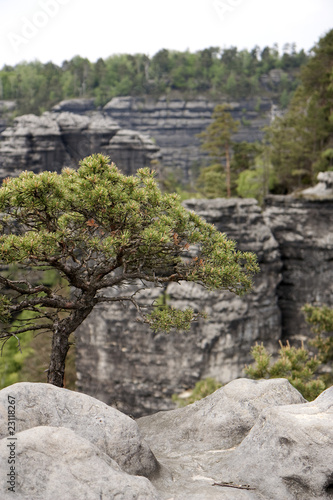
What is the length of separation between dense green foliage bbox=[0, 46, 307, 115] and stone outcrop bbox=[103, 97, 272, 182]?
3.05 meters

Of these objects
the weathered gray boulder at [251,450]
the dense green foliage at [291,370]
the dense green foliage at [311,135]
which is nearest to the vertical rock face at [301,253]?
the dense green foliage at [311,135]

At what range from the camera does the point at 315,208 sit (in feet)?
123

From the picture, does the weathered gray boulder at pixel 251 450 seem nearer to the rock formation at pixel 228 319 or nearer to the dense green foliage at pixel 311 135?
the rock formation at pixel 228 319

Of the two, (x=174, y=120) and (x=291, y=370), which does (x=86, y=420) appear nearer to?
(x=291, y=370)

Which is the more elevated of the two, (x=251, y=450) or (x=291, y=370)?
(x=251, y=450)

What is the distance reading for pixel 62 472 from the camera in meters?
6.10

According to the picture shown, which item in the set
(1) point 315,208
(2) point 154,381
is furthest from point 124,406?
(1) point 315,208

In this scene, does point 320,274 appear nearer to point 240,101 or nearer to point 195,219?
point 195,219

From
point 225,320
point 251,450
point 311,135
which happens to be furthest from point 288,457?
point 311,135

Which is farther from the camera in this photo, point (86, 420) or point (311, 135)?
point (311, 135)

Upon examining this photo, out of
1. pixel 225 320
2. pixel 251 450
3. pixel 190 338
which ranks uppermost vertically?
pixel 251 450

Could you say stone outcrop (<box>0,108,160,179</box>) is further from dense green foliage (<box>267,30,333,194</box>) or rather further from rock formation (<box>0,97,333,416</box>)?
rock formation (<box>0,97,333,416</box>)

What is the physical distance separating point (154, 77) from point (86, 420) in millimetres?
117164

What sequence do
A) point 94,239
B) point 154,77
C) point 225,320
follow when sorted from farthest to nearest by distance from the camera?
point 154,77
point 225,320
point 94,239
